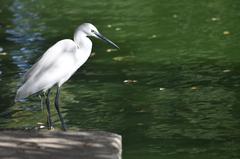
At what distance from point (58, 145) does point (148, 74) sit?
3485 millimetres

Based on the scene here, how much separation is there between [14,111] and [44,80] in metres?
1.92

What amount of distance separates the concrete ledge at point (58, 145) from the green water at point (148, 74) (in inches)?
29.7

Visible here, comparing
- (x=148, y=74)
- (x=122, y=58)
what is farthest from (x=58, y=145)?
(x=122, y=58)

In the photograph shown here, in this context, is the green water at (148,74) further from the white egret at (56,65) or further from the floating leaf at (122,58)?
the white egret at (56,65)

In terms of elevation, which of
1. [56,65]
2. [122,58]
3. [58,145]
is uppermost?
[56,65]

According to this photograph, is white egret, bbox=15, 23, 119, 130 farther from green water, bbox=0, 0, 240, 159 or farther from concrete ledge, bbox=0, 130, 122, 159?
green water, bbox=0, 0, 240, 159

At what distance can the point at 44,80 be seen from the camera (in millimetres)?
6328

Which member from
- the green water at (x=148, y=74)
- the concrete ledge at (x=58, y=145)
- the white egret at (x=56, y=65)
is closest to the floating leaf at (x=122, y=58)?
the green water at (x=148, y=74)

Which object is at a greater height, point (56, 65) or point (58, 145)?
point (56, 65)

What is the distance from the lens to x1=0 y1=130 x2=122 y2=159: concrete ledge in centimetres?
562

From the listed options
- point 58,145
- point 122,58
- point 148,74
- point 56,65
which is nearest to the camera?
point 58,145

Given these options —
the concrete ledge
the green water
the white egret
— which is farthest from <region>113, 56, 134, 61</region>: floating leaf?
the concrete ledge

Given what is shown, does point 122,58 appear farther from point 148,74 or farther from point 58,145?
point 58,145

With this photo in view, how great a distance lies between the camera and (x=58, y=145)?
5.89 metres
